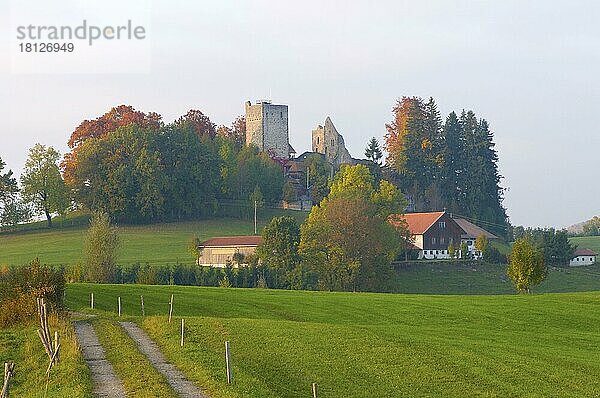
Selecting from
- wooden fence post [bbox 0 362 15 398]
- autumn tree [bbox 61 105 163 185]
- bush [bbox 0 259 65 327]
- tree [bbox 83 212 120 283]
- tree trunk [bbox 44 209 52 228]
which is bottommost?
wooden fence post [bbox 0 362 15 398]

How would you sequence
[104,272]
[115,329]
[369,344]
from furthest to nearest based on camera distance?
[104,272], [115,329], [369,344]

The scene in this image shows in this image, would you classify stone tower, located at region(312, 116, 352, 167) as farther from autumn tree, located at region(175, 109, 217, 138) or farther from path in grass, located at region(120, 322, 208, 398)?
path in grass, located at region(120, 322, 208, 398)

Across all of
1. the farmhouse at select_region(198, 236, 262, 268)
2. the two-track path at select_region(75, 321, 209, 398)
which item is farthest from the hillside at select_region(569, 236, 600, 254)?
the two-track path at select_region(75, 321, 209, 398)

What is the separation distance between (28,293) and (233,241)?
67.8 metres

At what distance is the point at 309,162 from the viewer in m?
154

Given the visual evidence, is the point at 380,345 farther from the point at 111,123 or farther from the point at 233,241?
the point at 111,123

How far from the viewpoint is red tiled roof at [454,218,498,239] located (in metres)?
130

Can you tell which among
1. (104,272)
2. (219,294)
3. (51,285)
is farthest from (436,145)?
(51,285)

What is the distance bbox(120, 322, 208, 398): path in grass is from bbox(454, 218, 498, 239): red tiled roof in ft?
322

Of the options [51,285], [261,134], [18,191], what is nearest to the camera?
[51,285]

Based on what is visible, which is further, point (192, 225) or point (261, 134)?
point (261, 134)

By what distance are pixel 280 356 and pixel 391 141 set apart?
12650 cm

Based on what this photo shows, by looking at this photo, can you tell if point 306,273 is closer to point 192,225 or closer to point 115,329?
point 192,225

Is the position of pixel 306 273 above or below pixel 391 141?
below
